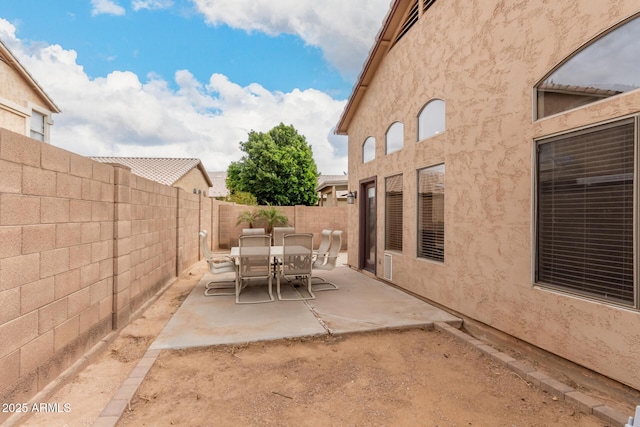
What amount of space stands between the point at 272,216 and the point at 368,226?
7026 millimetres

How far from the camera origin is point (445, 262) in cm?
523

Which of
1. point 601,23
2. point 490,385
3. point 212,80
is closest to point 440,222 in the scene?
point 490,385

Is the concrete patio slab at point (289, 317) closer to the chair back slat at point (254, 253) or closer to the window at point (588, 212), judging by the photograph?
the chair back slat at point (254, 253)

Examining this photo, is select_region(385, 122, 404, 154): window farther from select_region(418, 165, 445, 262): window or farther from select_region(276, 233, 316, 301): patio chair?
select_region(276, 233, 316, 301): patio chair

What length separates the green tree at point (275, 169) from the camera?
24.7 metres

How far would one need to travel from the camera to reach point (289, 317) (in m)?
4.92

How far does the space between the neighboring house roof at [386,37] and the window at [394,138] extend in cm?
188

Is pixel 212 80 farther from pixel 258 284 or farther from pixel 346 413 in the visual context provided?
pixel 346 413

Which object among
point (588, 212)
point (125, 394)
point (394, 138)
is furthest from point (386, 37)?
point (125, 394)

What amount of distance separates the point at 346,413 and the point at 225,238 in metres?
13.4

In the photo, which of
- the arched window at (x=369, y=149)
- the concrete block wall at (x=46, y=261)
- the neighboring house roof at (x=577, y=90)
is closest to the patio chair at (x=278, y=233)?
the arched window at (x=369, y=149)

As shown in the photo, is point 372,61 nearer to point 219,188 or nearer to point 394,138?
point 394,138

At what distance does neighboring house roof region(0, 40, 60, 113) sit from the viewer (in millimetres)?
9166

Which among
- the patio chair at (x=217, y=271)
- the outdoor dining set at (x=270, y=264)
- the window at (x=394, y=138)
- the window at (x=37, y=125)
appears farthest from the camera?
the window at (x=37, y=125)
